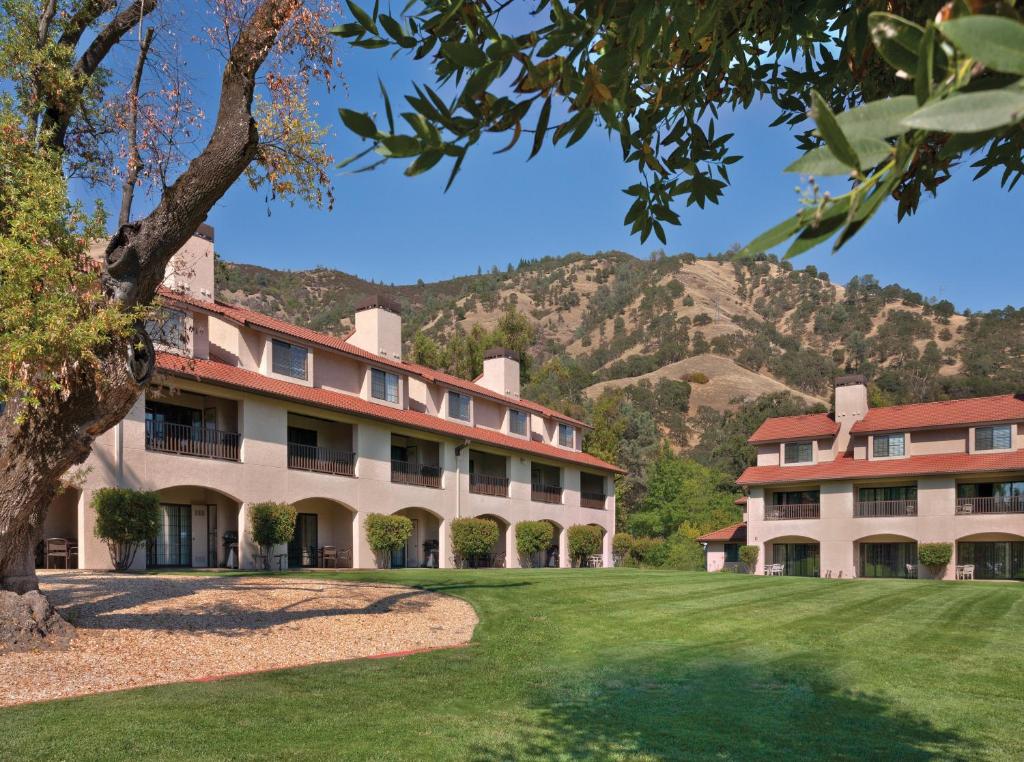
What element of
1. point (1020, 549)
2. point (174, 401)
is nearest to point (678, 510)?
point (1020, 549)

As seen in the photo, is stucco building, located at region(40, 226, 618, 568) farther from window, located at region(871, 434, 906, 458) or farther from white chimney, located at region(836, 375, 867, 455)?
window, located at region(871, 434, 906, 458)

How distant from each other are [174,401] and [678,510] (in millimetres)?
35715

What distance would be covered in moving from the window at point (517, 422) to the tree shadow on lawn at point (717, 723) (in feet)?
106

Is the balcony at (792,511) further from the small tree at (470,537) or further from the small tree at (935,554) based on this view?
the small tree at (470,537)

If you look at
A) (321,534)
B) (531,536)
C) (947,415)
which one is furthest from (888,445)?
(321,534)

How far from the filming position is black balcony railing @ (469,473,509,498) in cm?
3850

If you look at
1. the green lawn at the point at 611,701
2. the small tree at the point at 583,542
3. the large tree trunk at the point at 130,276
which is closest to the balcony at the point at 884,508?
the small tree at the point at 583,542

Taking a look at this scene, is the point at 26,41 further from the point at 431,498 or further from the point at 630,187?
the point at 431,498

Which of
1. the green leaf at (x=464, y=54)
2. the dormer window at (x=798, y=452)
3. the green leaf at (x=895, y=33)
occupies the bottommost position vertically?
the dormer window at (x=798, y=452)

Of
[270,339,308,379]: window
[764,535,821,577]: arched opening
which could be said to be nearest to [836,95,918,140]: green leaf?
[270,339,308,379]: window

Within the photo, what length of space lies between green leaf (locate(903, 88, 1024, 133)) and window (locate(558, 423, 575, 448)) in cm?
4592

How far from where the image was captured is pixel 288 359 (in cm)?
3052

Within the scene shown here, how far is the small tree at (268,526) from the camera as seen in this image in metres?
26.4

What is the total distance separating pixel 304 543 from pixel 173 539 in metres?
5.58
